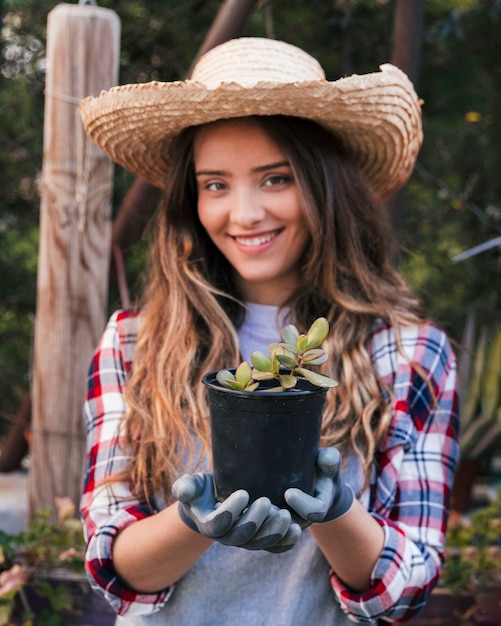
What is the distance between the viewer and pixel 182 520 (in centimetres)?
129

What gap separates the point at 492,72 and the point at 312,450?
2.75 m

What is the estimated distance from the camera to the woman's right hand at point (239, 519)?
112cm

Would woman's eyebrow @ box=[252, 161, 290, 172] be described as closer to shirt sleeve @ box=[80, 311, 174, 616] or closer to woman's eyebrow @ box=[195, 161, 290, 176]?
woman's eyebrow @ box=[195, 161, 290, 176]

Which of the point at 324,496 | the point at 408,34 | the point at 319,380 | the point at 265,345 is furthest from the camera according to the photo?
the point at 408,34

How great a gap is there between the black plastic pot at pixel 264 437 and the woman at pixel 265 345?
28 centimetres

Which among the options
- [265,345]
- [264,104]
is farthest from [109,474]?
[264,104]

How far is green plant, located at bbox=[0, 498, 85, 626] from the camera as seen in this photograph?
6.47ft

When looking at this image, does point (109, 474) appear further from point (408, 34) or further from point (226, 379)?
point (408, 34)

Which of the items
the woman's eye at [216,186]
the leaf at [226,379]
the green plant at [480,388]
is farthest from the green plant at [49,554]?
the green plant at [480,388]

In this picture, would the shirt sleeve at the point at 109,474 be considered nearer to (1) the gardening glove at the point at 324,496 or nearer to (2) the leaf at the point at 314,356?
(1) the gardening glove at the point at 324,496

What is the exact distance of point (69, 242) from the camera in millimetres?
2102

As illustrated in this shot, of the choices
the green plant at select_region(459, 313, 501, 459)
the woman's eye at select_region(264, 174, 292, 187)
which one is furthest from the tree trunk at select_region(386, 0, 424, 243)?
the green plant at select_region(459, 313, 501, 459)

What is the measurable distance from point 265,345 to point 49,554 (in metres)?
0.76

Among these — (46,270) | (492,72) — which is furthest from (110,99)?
(492,72)
